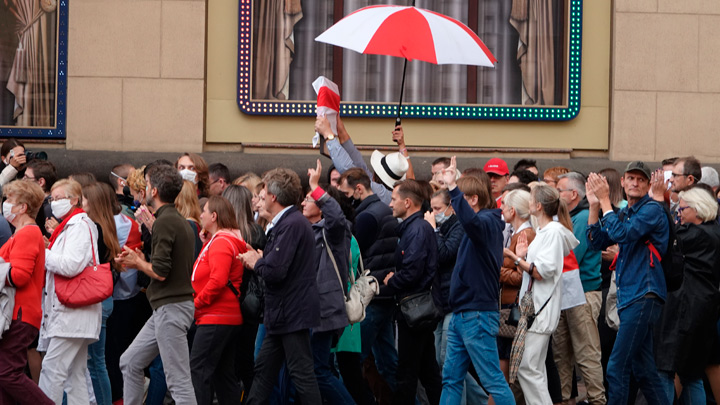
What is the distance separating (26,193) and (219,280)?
171cm

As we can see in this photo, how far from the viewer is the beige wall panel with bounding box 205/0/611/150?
45.3 feet

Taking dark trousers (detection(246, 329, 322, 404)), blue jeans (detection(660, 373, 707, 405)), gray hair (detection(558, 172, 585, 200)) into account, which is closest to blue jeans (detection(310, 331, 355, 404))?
dark trousers (detection(246, 329, 322, 404))

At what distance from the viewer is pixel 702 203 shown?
8.86m

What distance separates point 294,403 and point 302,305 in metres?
1.79

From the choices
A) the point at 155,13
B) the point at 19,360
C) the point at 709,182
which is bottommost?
the point at 19,360

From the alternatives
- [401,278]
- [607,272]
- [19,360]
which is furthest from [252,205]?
[607,272]

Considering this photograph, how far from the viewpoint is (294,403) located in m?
9.55

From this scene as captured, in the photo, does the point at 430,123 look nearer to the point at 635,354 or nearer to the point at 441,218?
the point at 441,218

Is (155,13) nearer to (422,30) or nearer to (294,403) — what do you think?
(422,30)

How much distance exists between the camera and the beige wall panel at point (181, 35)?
13.5m

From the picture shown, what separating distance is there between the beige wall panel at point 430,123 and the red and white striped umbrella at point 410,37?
3.88 metres

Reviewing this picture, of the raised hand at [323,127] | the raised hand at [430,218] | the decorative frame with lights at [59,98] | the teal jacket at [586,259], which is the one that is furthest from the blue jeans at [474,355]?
the decorative frame with lights at [59,98]

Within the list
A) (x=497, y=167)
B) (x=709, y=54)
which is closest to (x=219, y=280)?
(x=497, y=167)

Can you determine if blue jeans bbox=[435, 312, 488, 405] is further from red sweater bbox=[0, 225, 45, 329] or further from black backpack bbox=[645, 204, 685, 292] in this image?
red sweater bbox=[0, 225, 45, 329]
